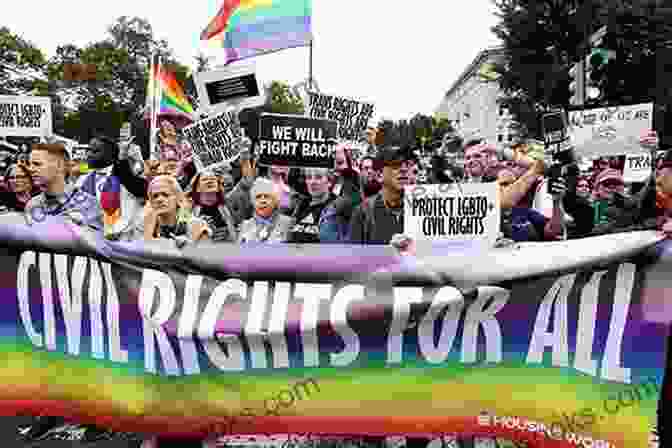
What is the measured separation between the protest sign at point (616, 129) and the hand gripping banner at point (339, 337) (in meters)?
2.19

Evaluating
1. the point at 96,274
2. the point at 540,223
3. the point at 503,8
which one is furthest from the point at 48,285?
the point at 503,8

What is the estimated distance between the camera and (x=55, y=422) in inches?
189

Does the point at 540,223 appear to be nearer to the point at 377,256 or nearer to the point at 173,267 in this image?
the point at 377,256

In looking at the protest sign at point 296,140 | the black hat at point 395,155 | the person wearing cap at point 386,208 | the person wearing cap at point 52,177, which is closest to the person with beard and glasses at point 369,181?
the protest sign at point 296,140

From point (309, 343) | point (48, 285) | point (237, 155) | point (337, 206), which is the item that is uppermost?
point (237, 155)

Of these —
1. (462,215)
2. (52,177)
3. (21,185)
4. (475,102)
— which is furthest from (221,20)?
(475,102)

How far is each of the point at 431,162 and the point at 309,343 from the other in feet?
10.0

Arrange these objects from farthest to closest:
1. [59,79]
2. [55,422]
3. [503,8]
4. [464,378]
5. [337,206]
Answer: [59,79]
[503,8]
[337,206]
[55,422]
[464,378]

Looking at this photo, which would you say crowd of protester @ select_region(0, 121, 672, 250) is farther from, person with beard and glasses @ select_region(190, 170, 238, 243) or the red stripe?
the red stripe

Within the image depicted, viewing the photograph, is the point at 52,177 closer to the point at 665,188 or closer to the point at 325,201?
the point at 325,201

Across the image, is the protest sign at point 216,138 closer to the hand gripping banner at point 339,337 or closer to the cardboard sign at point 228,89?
the cardboard sign at point 228,89

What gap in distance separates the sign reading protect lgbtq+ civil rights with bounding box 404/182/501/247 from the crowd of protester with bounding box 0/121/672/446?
12cm

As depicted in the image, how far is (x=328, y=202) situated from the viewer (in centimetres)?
573

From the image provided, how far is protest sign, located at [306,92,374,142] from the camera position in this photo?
7.11 m
